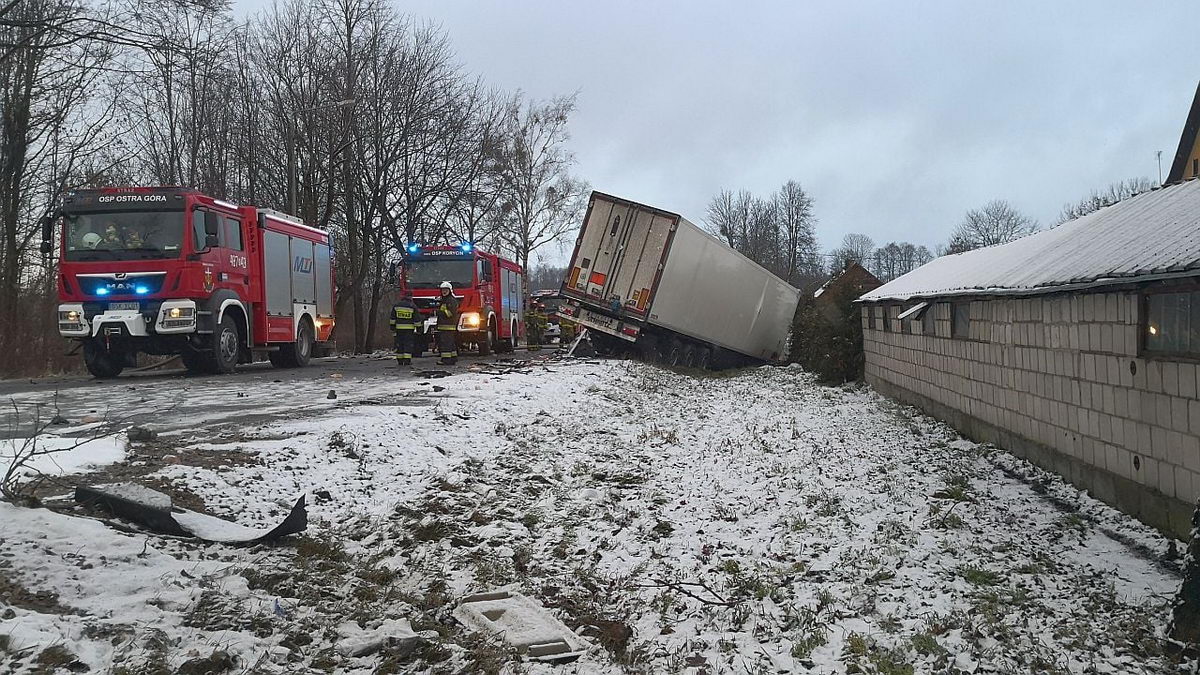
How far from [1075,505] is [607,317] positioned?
1461 cm

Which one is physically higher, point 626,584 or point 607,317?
point 607,317

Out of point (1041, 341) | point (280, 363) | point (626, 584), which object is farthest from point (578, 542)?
point (280, 363)

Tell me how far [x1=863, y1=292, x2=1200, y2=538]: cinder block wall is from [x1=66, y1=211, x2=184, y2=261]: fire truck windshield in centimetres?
1262

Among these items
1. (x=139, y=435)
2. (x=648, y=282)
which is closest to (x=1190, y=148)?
(x=648, y=282)

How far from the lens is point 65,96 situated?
71.6ft

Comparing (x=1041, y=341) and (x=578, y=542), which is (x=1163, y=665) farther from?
(x=1041, y=341)

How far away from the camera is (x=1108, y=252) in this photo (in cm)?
777

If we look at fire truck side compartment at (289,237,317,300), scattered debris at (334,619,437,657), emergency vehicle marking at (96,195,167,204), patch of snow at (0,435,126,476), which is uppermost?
emergency vehicle marking at (96,195,167,204)

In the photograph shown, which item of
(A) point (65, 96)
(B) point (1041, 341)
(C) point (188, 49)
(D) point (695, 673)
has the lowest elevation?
(D) point (695, 673)

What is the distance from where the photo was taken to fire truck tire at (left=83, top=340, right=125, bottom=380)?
14.2 metres

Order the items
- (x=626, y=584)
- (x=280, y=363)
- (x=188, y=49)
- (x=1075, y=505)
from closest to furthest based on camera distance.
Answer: (x=626, y=584)
(x=1075, y=505)
(x=188, y=49)
(x=280, y=363)

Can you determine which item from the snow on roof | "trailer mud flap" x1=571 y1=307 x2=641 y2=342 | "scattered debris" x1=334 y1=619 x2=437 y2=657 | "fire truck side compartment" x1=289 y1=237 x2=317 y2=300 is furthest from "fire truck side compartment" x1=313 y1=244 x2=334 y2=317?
"scattered debris" x1=334 y1=619 x2=437 y2=657

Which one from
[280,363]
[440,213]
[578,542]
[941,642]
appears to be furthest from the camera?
[440,213]

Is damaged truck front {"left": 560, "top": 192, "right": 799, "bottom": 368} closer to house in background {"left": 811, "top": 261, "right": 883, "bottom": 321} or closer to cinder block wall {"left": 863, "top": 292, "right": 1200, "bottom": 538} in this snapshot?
house in background {"left": 811, "top": 261, "right": 883, "bottom": 321}
